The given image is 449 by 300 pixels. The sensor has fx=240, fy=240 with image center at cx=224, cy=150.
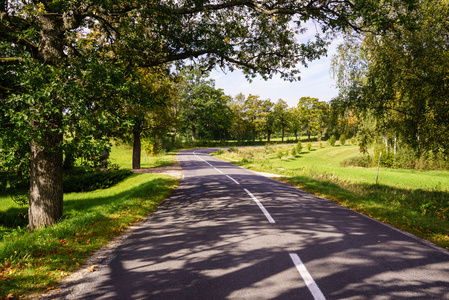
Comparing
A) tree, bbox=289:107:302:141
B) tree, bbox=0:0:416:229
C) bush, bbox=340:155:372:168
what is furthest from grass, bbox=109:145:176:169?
tree, bbox=289:107:302:141

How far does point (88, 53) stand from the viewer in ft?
22.1

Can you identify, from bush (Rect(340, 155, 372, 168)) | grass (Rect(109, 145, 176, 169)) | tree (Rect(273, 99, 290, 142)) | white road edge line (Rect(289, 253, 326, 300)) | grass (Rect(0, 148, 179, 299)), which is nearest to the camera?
white road edge line (Rect(289, 253, 326, 300))

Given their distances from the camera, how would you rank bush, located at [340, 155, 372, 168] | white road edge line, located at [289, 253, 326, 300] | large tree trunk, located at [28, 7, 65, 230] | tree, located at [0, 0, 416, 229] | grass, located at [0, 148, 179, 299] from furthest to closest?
1. bush, located at [340, 155, 372, 168]
2. large tree trunk, located at [28, 7, 65, 230]
3. tree, located at [0, 0, 416, 229]
4. grass, located at [0, 148, 179, 299]
5. white road edge line, located at [289, 253, 326, 300]

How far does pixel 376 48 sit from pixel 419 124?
407 centimetres

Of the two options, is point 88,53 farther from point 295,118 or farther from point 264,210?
point 295,118

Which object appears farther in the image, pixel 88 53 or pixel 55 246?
pixel 88 53

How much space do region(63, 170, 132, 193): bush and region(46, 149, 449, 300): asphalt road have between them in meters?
12.5

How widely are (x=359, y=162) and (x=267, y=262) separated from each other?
3145 centimetres

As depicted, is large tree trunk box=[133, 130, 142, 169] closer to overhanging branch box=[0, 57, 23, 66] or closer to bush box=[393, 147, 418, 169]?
overhanging branch box=[0, 57, 23, 66]

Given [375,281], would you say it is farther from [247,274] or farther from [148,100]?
[148,100]

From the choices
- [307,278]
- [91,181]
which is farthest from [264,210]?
[91,181]

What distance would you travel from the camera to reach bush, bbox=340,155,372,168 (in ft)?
97.3

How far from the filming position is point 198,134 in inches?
2704

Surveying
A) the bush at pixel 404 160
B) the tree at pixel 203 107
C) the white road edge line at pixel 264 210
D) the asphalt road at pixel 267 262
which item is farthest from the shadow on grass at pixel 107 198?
the tree at pixel 203 107
